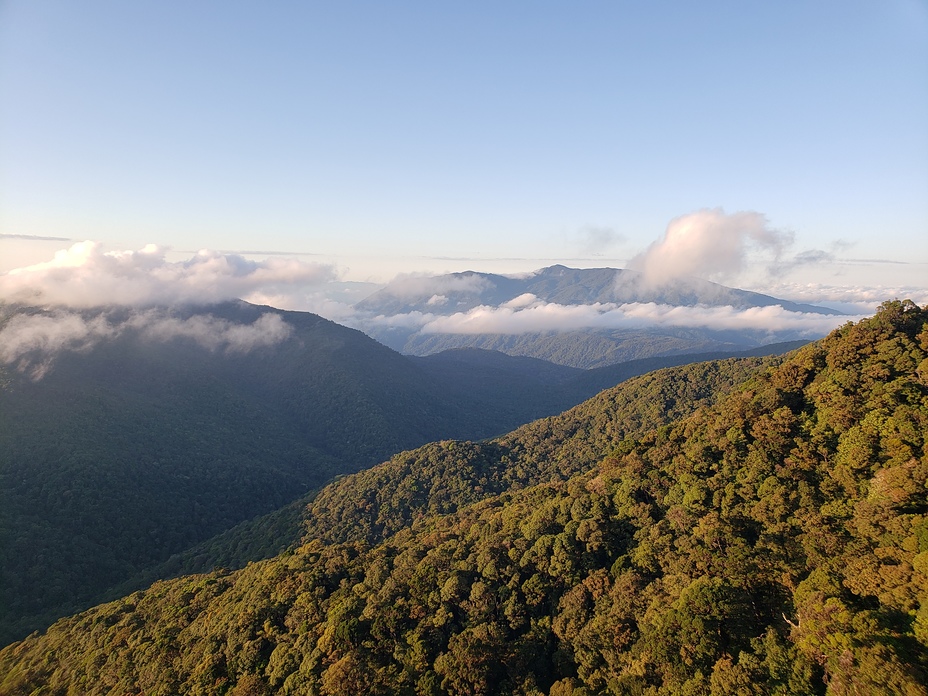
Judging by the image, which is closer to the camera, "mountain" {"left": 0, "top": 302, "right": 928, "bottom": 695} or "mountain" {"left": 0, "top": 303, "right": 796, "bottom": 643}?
"mountain" {"left": 0, "top": 302, "right": 928, "bottom": 695}

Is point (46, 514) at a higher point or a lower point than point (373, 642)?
lower

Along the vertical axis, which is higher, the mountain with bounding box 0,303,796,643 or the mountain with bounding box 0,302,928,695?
the mountain with bounding box 0,302,928,695

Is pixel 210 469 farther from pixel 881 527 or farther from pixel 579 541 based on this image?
pixel 881 527

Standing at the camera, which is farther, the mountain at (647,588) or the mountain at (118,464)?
the mountain at (118,464)

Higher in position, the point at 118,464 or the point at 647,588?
the point at 647,588

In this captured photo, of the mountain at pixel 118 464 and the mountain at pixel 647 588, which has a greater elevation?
the mountain at pixel 647 588

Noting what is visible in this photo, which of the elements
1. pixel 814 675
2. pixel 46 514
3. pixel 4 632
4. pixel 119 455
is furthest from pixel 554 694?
pixel 119 455

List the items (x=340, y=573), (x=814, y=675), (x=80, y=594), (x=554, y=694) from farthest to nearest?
(x=80, y=594), (x=340, y=573), (x=554, y=694), (x=814, y=675)

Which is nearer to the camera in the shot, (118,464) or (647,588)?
(647,588)
